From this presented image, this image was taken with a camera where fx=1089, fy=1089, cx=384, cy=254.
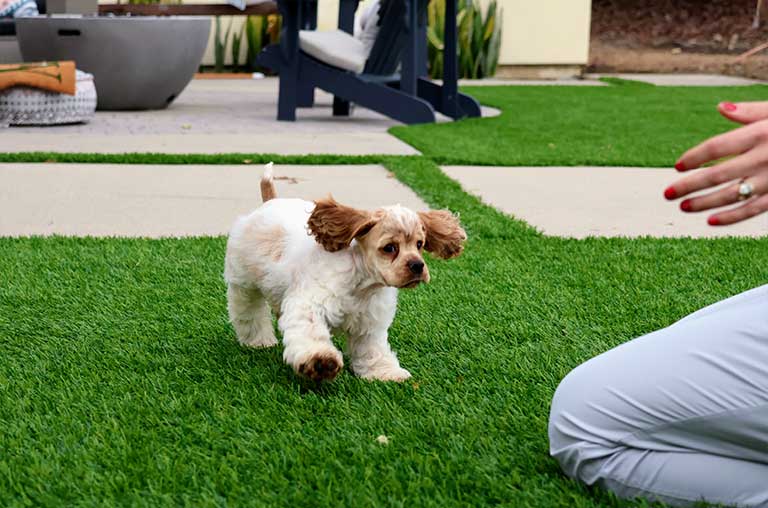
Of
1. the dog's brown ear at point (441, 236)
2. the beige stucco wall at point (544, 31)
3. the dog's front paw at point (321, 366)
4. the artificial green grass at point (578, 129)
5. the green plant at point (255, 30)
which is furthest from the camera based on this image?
the beige stucco wall at point (544, 31)

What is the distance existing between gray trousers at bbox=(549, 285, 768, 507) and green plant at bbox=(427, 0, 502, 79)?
12.8 meters

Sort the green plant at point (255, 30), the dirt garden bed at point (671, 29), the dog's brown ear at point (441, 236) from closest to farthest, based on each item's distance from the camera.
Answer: the dog's brown ear at point (441, 236) < the green plant at point (255, 30) < the dirt garden bed at point (671, 29)

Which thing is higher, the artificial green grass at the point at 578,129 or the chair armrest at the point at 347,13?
the chair armrest at the point at 347,13

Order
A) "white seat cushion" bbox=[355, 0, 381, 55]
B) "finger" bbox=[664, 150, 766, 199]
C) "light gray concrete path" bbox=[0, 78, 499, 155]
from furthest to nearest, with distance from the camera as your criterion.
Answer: "white seat cushion" bbox=[355, 0, 381, 55]
"light gray concrete path" bbox=[0, 78, 499, 155]
"finger" bbox=[664, 150, 766, 199]

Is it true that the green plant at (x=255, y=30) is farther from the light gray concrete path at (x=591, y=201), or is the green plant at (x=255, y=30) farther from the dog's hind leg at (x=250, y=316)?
the dog's hind leg at (x=250, y=316)

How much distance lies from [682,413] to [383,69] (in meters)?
8.19

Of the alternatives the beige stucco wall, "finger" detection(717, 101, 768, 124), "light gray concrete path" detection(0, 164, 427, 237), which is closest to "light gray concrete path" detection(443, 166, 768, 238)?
"light gray concrete path" detection(0, 164, 427, 237)

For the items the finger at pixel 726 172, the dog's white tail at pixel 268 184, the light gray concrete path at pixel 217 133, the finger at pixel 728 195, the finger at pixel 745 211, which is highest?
the finger at pixel 726 172

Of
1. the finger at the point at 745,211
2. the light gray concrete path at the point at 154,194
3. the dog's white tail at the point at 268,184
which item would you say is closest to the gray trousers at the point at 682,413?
the finger at the point at 745,211

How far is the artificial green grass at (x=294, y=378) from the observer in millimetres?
2402

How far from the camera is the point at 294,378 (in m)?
3.13

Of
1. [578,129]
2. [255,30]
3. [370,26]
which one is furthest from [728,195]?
[255,30]

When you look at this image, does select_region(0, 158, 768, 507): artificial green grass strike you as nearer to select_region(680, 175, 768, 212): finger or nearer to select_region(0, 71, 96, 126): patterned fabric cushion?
select_region(680, 175, 768, 212): finger

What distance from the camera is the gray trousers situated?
214cm
